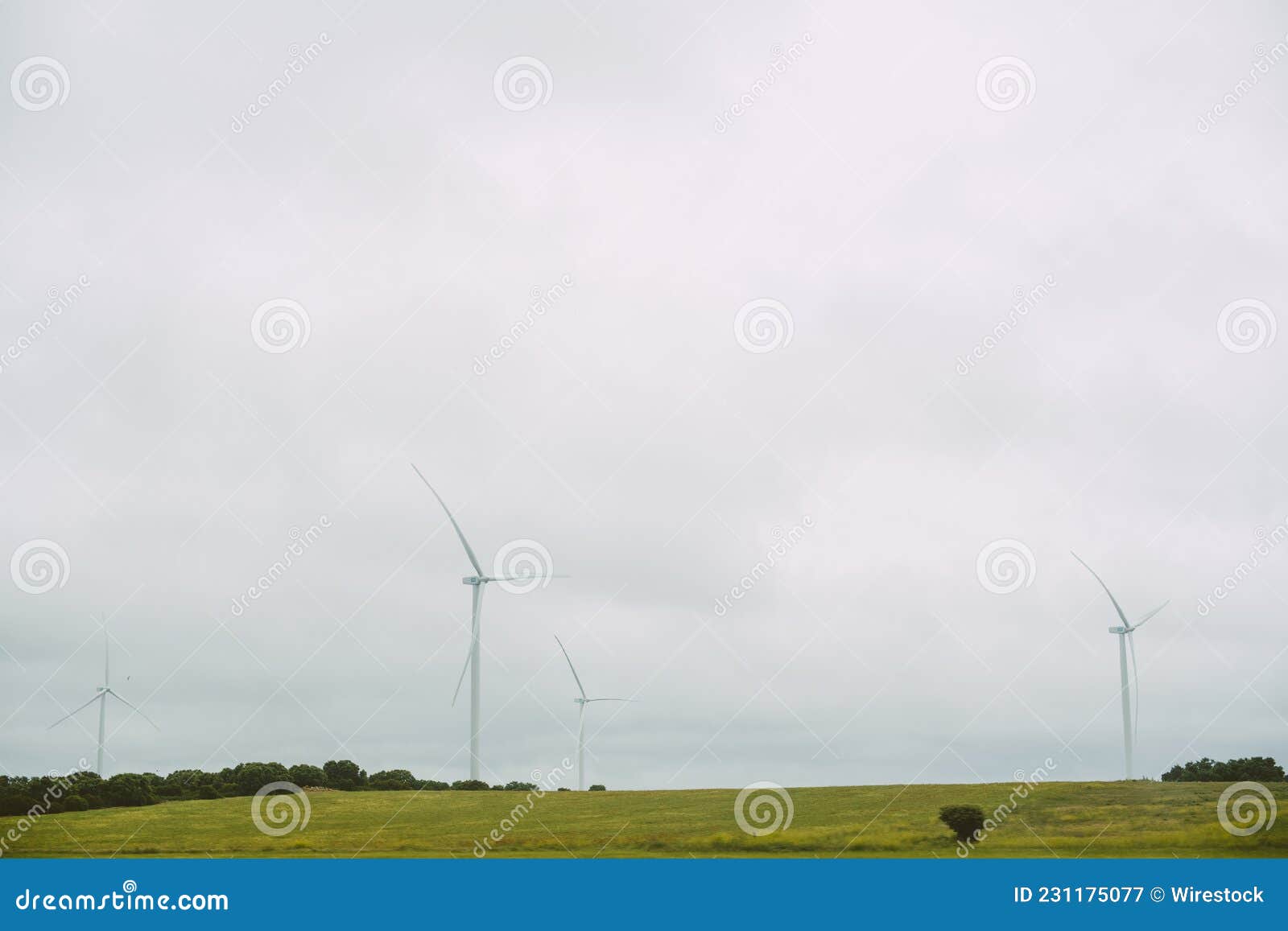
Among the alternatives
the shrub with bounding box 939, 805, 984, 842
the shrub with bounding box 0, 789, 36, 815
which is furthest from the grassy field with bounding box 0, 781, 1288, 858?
the shrub with bounding box 0, 789, 36, 815

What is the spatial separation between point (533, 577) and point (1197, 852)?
40.5m

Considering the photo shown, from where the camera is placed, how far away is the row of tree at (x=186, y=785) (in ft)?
263

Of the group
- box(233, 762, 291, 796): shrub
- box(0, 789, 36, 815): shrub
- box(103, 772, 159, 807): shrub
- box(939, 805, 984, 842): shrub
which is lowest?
box(939, 805, 984, 842): shrub

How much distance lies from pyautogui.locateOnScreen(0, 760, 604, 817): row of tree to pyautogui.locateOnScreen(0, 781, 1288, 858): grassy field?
2999mm

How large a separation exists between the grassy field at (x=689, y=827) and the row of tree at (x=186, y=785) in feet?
9.84

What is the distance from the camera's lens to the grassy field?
188 feet

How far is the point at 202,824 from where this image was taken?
241 feet

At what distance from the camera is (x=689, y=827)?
6538cm

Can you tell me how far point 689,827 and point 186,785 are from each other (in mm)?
47383

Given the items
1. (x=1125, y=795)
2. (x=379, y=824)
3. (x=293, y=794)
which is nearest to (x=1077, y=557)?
(x=1125, y=795)

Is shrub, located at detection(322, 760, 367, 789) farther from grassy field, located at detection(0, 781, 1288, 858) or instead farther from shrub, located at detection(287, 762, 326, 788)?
grassy field, located at detection(0, 781, 1288, 858)

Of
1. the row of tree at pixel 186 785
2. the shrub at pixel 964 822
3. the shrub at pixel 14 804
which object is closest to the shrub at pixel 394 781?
the row of tree at pixel 186 785

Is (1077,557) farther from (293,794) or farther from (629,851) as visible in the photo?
(293,794)

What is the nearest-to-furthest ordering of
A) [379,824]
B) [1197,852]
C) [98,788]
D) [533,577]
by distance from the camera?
[1197,852] < [379,824] < [533,577] < [98,788]
